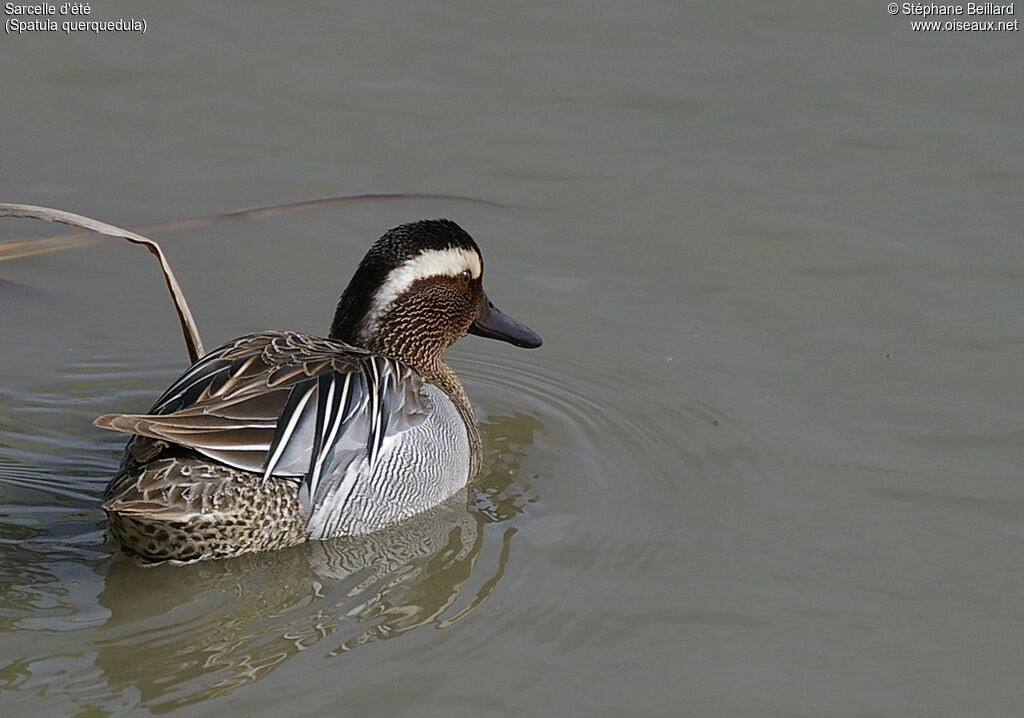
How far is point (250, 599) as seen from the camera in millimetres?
5363

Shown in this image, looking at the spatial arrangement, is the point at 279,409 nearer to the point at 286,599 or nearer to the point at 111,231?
the point at 286,599

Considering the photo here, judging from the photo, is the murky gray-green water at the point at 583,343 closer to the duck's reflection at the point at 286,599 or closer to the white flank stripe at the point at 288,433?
the duck's reflection at the point at 286,599

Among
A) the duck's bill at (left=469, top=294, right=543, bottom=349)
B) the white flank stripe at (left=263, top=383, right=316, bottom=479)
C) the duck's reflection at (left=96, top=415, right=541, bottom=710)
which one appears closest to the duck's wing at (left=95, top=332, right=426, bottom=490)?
the white flank stripe at (left=263, top=383, right=316, bottom=479)

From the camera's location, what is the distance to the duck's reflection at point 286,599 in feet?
16.2

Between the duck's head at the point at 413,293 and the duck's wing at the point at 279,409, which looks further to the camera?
the duck's head at the point at 413,293

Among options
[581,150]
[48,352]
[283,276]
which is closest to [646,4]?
[581,150]

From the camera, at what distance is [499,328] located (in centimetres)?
702

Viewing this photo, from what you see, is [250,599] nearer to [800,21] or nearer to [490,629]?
[490,629]

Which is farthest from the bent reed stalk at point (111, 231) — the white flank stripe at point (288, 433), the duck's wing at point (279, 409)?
the white flank stripe at point (288, 433)

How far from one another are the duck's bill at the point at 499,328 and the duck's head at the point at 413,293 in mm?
84

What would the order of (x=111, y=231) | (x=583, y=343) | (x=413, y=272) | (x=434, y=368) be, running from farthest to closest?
(x=583, y=343) < (x=434, y=368) < (x=413, y=272) < (x=111, y=231)

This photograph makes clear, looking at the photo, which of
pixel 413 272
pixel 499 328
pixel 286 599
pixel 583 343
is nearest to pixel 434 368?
pixel 499 328

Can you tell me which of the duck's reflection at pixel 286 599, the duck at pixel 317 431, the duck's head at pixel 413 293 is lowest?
the duck's reflection at pixel 286 599

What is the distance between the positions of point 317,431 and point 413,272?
1150 millimetres
